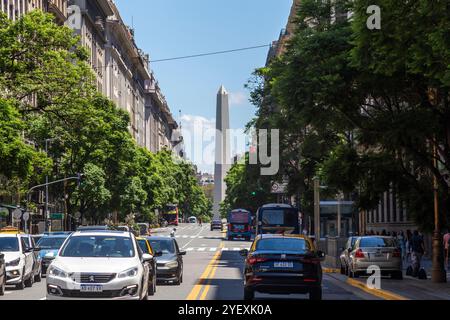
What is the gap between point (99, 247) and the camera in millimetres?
19703

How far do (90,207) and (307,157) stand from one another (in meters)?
24.8

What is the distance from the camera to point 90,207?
84.6 metres

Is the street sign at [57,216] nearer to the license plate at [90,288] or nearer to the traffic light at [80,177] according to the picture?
the traffic light at [80,177]

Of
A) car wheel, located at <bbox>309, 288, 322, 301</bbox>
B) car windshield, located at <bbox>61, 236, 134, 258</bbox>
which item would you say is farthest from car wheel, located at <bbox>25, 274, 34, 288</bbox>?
car wheel, located at <bbox>309, 288, 322, 301</bbox>

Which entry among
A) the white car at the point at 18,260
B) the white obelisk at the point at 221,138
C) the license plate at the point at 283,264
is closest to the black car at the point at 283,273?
the license plate at the point at 283,264

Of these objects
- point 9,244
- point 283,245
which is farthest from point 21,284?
point 283,245

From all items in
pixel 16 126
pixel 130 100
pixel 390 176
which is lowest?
pixel 390 176

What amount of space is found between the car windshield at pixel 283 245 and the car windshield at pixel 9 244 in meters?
9.04

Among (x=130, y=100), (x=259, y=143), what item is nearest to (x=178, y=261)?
(x=259, y=143)

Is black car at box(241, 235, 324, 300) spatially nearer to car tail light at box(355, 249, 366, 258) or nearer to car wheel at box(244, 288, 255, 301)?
car wheel at box(244, 288, 255, 301)

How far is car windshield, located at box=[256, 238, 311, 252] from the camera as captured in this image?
22.0 meters

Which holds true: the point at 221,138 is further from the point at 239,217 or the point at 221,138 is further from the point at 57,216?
the point at 57,216
